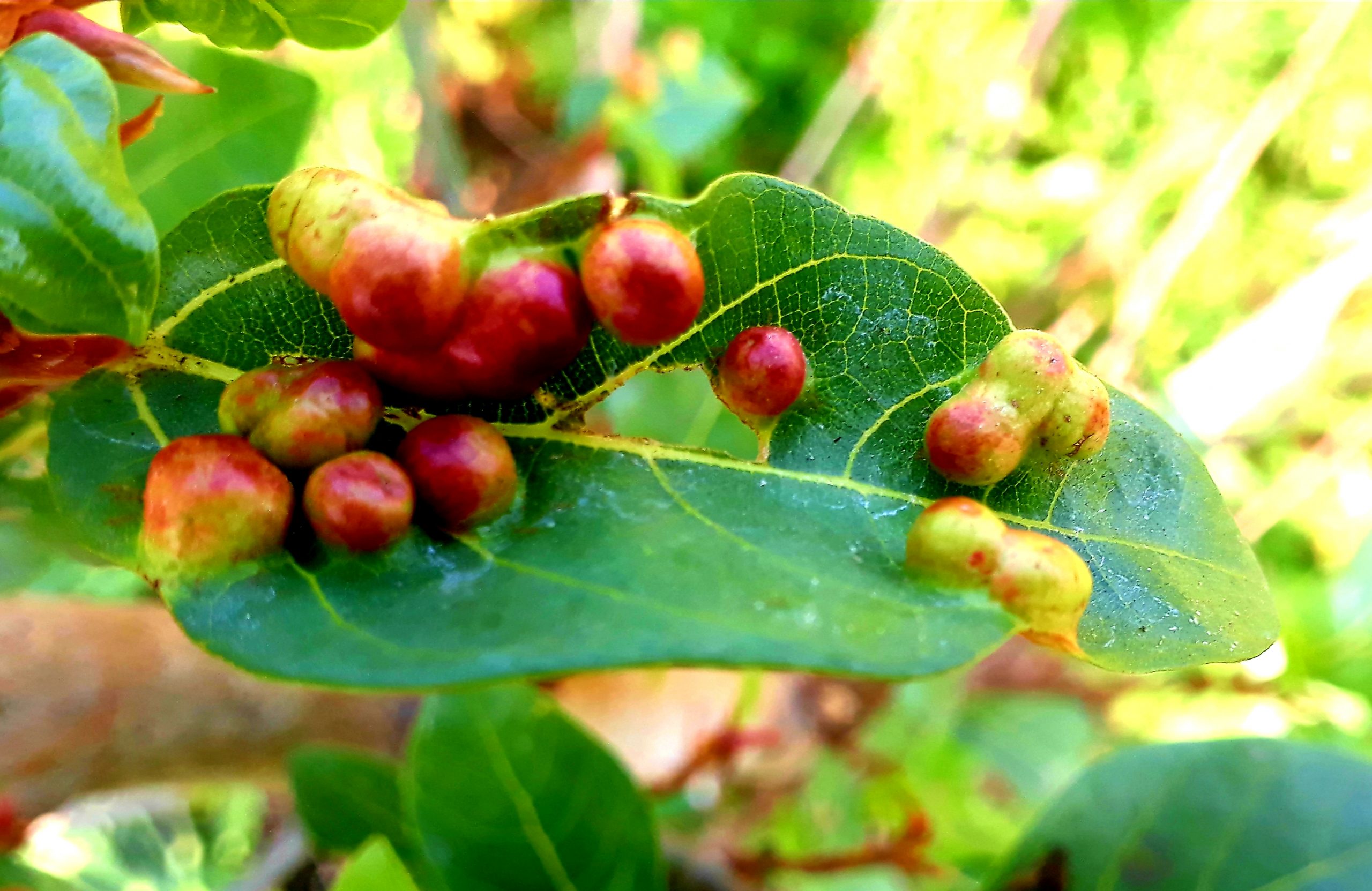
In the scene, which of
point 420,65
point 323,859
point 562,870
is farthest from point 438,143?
point 562,870

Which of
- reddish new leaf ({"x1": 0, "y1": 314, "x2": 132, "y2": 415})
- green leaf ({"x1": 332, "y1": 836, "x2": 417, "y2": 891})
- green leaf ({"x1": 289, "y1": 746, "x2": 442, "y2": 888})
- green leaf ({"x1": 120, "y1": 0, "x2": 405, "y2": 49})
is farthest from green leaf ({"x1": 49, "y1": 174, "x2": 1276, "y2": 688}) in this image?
green leaf ({"x1": 289, "y1": 746, "x2": 442, "y2": 888})

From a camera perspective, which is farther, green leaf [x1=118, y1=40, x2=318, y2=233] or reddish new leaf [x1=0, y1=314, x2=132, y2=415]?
green leaf [x1=118, y1=40, x2=318, y2=233]

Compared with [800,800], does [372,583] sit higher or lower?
higher

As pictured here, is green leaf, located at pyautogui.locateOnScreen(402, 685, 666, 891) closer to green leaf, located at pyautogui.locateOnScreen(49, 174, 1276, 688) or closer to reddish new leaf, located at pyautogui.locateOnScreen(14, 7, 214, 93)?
green leaf, located at pyautogui.locateOnScreen(49, 174, 1276, 688)

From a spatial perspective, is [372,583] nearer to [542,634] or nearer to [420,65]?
[542,634]

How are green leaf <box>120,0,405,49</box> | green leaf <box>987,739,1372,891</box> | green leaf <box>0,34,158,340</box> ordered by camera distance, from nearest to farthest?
green leaf <box>0,34,158,340</box> < green leaf <box>120,0,405,49</box> < green leaf <box>987,739,1372,891</box>

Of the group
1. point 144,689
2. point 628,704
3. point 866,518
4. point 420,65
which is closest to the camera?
point 866,518
